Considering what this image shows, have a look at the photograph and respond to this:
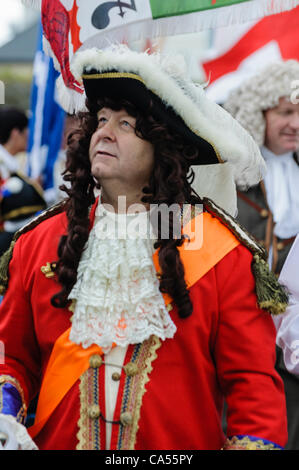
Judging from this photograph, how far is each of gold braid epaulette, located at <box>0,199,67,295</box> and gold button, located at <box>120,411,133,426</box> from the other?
0.66 meters

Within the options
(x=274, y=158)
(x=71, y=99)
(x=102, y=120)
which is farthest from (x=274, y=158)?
(x=102, y=120)

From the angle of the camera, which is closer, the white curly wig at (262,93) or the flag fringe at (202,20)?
the flag fringe at (202,20)

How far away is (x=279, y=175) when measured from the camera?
4203mm

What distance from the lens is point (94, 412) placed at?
2.26m

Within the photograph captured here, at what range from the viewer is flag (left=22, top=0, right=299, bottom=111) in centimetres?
240

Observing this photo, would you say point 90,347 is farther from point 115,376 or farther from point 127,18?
point 127,18

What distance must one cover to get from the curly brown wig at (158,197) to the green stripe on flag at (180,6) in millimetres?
380

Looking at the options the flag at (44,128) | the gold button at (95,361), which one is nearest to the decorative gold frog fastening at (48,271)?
the gold button at (95,361)

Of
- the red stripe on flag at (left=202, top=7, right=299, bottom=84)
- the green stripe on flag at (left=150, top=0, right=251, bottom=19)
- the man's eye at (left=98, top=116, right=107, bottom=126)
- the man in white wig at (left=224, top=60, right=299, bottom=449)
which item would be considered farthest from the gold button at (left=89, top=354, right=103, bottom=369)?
the red stripe on flag at (left=202, top=7, right=299, bottom=84)

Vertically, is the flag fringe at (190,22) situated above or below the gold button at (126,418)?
above

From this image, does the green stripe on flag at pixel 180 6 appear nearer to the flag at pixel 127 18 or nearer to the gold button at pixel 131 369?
the flag at pixel 127 18

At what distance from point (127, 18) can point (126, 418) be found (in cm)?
141

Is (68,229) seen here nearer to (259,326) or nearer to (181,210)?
(181,210)

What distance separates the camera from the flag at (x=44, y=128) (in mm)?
5652
